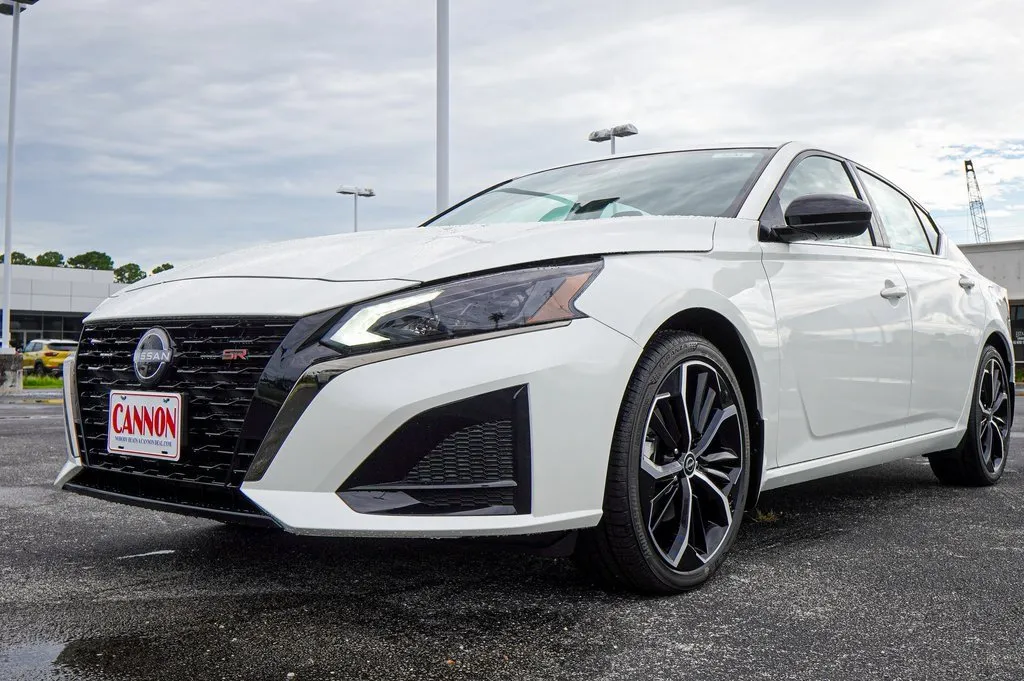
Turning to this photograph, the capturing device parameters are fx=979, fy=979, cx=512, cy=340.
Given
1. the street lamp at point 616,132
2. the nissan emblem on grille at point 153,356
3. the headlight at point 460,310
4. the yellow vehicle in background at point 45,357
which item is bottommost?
the yellow vehicle in background at point 45,357

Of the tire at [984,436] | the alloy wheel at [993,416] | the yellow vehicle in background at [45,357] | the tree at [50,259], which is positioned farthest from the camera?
the tree at [50,259]

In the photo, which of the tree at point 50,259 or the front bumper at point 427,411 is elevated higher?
the tree at point 50,259

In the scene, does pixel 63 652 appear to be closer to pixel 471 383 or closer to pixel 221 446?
pixel 221 446

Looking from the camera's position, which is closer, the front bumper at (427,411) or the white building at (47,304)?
the front bumper at (427,411)

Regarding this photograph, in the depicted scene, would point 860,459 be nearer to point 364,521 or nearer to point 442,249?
point 442,249

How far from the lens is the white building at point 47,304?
150 feet

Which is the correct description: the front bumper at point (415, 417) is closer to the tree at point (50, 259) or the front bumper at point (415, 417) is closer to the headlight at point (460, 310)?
the headlight at point (460, 310)

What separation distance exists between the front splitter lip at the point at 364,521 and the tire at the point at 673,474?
30 centimetres

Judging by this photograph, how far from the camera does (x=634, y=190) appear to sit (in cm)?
380

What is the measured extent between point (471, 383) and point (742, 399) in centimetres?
113

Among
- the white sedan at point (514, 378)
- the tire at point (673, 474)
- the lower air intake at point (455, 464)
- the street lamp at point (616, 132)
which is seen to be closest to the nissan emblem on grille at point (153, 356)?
the white sedan at point (514, 378)

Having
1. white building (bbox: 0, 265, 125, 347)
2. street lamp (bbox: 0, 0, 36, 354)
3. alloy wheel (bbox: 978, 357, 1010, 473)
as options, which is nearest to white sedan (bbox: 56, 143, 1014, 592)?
alloy wheel (bbox: 978, 357, 1010, 473)

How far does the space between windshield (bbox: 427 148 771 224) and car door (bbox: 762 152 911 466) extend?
189mm

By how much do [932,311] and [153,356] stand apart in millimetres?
3378
